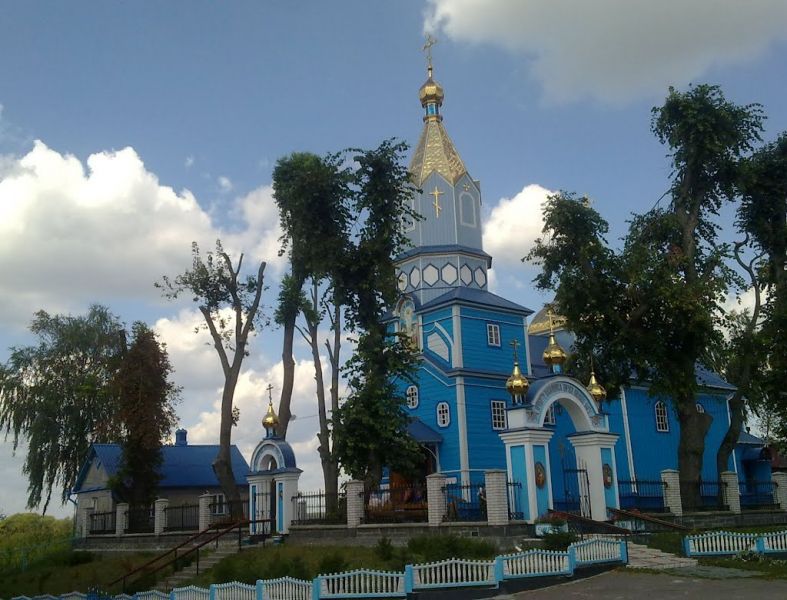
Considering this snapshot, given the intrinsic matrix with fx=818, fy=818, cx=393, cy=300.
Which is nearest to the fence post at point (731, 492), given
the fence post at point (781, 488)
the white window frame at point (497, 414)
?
the fence post at point (781, 488)

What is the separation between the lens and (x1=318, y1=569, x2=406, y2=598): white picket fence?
550 inches

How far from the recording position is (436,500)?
60.3 ft

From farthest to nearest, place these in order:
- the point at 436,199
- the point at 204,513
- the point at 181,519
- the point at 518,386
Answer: the point at 436,199, the point at 181,519, the point at 204,513, the point at 518,386

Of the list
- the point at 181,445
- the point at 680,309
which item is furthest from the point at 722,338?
the point at 181,445

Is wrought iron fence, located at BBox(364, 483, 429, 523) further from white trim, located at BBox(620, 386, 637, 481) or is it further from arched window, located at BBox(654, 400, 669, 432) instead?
arched window, located at BBox(654, 400, 669, 432)

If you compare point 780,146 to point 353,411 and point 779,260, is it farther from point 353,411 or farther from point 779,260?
point 353,411

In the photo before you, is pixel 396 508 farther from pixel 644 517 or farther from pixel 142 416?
pixel 142 416

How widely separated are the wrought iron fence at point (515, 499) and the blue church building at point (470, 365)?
412cm

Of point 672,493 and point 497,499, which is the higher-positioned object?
point 497,499

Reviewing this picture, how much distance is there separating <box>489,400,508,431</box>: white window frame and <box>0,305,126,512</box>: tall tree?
54.3 ft

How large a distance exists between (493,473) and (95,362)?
26107 mm

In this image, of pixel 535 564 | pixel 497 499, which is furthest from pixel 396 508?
pixel 535 564

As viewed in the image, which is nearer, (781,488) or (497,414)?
(781,488)

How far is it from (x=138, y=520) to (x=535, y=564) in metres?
18.6
